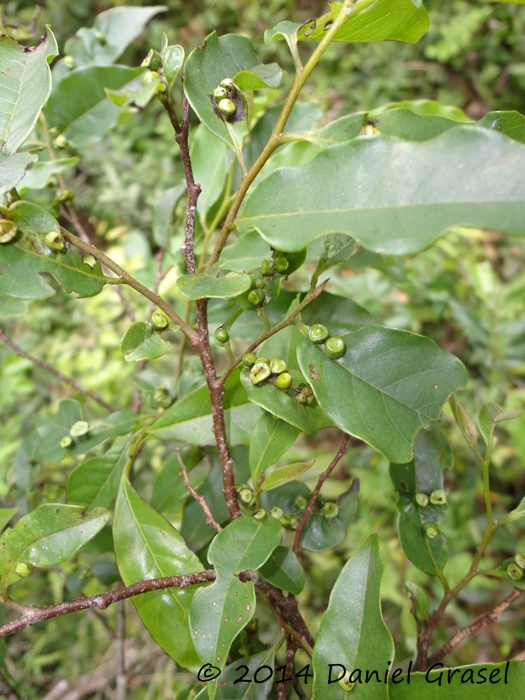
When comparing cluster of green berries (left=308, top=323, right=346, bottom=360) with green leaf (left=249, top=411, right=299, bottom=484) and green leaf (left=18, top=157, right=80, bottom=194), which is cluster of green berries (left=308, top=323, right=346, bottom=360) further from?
green leaf (left=18, top=157, right=80, bottom=194)

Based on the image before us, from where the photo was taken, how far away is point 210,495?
87cm

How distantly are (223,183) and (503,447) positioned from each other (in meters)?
1.77

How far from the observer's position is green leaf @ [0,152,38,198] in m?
0.48

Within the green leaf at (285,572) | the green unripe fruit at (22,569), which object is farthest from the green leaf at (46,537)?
the green leaf at (285,572)

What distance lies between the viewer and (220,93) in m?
0.56

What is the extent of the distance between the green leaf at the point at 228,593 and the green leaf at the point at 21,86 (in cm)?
49

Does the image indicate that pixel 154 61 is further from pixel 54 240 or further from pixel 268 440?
pixel 268 440

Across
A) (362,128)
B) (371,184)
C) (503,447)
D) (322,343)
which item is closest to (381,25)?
(362,128)

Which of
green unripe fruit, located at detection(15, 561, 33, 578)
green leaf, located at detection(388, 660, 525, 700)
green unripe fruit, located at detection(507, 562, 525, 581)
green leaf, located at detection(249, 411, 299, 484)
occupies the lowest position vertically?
green unripe fruit, located at detection(507, 562, 525, 581)

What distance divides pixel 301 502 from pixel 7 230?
1.89 feet

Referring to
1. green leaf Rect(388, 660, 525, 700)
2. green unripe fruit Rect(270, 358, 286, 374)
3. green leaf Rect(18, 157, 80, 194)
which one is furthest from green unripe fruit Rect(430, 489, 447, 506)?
green leaf Rect(18, 157, 80, 194)

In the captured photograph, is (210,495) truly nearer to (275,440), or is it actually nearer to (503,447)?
(275,440)

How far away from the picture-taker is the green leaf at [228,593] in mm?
534

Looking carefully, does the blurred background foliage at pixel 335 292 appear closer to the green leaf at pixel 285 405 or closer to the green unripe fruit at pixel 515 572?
the green leaf at pixel 285 405
